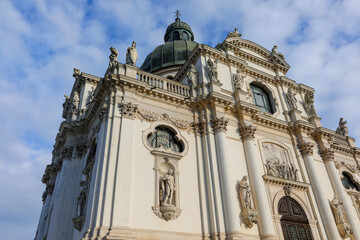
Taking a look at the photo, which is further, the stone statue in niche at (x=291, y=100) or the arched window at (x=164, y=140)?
the stone statue in niche at (x=291, y=100)

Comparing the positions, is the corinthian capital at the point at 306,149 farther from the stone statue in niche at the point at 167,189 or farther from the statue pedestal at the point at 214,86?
the stone statue in niche at the point at 167,189

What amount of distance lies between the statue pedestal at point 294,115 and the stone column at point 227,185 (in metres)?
6.53

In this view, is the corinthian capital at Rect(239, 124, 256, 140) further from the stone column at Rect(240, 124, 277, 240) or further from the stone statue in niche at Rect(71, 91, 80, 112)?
the stone statue in niche at Rect(71, 91, 80, 112)

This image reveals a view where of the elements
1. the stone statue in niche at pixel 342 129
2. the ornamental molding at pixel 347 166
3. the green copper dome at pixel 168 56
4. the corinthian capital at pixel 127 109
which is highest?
the green copper dome at pixel 168 56

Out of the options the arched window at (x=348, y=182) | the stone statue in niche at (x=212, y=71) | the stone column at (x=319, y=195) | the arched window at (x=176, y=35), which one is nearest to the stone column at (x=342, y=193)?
the stone column at (x=319, y=195)

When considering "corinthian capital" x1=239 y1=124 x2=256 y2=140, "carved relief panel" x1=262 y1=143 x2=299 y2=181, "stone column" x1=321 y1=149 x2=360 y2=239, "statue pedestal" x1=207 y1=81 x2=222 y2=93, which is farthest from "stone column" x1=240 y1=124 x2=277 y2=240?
"stone column" x1=321 y1=149 x2=360 y2=239

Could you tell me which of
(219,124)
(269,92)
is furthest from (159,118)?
(269,92)

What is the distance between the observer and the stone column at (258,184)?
13.1 m

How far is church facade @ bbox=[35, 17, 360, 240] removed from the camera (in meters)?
11.8

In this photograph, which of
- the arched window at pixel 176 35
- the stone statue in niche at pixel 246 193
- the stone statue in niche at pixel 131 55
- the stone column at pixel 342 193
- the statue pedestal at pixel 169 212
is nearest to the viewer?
the statue pedestal at pixel 169 212

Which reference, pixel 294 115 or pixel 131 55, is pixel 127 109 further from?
pixel 294 115

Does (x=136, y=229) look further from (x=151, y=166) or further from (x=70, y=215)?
(x=70, y=215)

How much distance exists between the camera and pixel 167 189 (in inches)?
483

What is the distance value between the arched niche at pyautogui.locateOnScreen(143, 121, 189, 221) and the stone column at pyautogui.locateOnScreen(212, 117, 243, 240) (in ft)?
5.77
